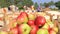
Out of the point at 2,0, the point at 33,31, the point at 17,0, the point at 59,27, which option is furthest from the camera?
the point at 17,0

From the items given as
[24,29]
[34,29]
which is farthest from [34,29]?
[24,29]

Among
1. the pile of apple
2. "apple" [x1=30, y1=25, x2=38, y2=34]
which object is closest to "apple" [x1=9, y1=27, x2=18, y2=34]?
the pile of apple

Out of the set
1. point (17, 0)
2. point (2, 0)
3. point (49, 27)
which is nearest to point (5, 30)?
point (49, 27)

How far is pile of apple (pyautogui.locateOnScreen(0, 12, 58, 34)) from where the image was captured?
71.1 inches

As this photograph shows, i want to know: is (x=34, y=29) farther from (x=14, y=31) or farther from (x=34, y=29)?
(x=14, y=31)

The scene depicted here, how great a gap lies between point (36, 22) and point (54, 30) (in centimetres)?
21

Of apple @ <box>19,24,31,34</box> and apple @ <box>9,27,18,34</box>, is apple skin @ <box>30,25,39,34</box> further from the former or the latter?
apple @ <box>9,27,18,34</box>

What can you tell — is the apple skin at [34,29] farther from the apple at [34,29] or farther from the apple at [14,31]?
the apple at [14,31]

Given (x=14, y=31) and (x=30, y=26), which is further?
(x=30, y=26)

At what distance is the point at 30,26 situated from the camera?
1.89 m

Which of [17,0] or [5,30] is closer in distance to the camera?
[5,30]

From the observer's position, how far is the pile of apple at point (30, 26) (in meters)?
→ 1.81

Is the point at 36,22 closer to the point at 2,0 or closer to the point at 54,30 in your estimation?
the point at 54,30

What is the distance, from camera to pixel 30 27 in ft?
6.12
